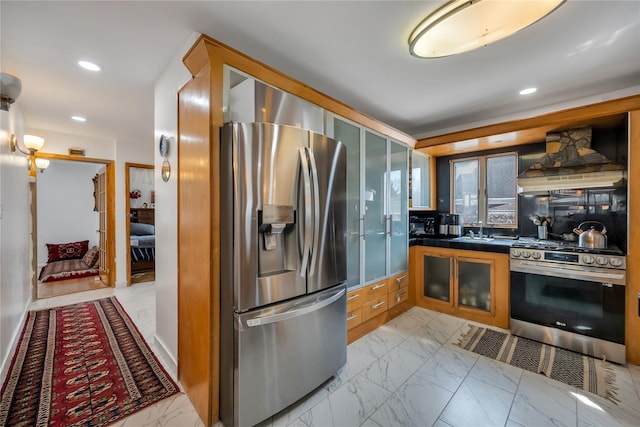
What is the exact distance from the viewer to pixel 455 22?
4.91 feet

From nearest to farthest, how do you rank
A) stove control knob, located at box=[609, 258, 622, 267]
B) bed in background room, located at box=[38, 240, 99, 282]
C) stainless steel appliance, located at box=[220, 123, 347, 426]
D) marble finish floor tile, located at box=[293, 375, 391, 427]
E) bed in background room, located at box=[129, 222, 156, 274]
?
stainless steel appliance, located at box=[220, 123, 347, 426] → marble finish floor tile, located at box=[293, 375, 391, 427] → stove control knob, located at box=[609, 258, 622, 267] → bed in background room, located at box=[38, 240, 99, 282] → bed in background room, located at box=[129, 222, 156, 274]

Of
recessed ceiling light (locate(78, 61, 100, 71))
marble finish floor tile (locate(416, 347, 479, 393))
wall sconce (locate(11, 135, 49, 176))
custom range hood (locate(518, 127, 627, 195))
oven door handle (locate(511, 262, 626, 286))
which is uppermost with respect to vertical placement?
recessed ceiling light (locate(78, 61, 100, 71))

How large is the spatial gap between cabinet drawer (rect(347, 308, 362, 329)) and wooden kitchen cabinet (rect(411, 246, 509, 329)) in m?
1.24

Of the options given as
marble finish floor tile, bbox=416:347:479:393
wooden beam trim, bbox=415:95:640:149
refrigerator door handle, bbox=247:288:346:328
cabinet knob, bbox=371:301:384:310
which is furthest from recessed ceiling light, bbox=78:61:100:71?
marble finish floor tile, bbox=416:347:479:393

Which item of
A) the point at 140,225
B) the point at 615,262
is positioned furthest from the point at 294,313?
the point at 140,225

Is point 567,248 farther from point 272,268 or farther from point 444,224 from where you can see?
point 272,268

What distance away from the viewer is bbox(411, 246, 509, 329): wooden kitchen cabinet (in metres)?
2.82

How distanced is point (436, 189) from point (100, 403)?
13.8 feet

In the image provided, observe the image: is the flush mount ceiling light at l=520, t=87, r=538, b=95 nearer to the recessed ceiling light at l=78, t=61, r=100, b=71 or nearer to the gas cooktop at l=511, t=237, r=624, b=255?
the gas cooktop at l=511, t=237, r=624, b=255

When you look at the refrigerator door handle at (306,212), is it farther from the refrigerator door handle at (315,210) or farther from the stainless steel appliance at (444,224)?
the stainless steel appliance at (444,224)

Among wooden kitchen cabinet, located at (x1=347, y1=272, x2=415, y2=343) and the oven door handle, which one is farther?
wooden kitchen cabinet, located at (x1=347, y1=272, x2=415, y2=343)

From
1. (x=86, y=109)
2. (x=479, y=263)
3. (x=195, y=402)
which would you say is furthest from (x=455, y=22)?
(x=86, y=109)

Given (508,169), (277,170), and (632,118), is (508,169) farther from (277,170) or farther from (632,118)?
(277,170)

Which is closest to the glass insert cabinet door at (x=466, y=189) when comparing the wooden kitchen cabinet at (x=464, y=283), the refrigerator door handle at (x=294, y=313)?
the wooden kitchen cabinet at (x=464, y=283)
